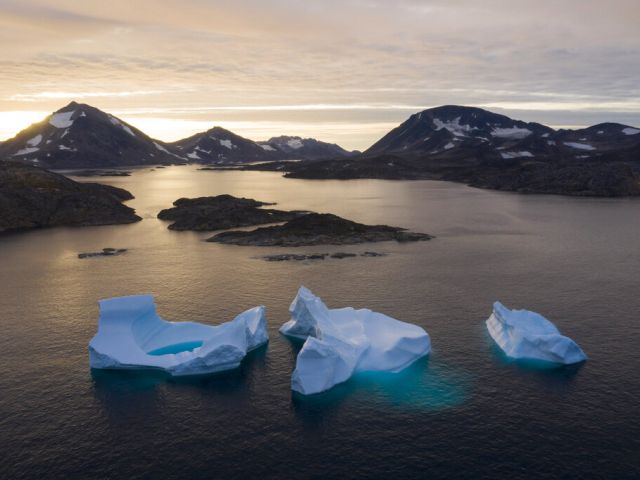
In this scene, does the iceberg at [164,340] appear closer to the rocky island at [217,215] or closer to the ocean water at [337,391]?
the ocean water at [337,391]

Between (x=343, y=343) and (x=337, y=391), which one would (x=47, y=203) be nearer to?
(x=343, y=343)

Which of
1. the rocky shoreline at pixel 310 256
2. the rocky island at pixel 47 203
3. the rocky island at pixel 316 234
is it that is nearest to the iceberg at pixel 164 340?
the rocky shoreline at pixel 310 256

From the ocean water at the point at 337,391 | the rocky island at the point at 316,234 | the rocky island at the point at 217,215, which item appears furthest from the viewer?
the rocky island at the point at 217,215

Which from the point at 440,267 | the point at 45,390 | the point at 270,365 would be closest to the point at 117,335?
the point at 45,390

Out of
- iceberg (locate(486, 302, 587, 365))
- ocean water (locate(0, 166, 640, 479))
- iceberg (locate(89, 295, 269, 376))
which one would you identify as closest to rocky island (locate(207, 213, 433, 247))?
ocean water (locate(0, 166, 640, 479))

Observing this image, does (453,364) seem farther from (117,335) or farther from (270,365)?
(117,335)

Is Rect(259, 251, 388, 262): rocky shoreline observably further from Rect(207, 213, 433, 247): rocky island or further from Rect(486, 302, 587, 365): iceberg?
Rect(486, 302, 587, 365): iceberg

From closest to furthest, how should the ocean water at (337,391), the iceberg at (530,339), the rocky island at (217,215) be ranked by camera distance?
the ocean water at (337,391) < the iceberg at (530,339) < the rocky island at (217,215)

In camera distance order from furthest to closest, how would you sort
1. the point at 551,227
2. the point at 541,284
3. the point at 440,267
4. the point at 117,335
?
the point at 551,227 < the point at 440,267 < the point at 541,284 < the point at 117,335
